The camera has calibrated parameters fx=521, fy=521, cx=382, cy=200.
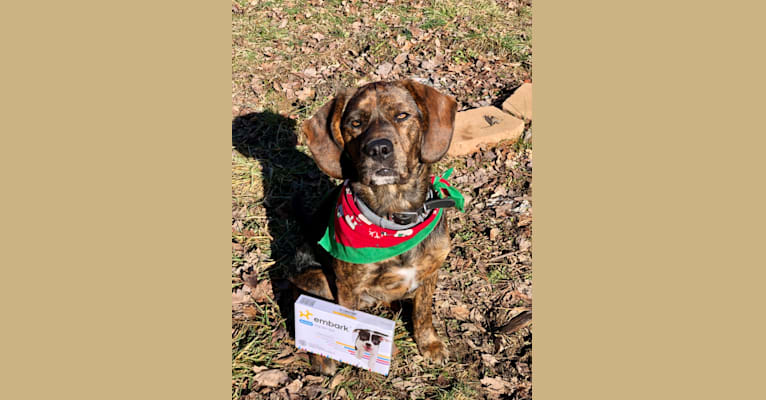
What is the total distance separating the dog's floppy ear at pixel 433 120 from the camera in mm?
3443

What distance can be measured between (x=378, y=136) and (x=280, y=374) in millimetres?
2141

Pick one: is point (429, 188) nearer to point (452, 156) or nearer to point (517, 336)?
point (517, 336)

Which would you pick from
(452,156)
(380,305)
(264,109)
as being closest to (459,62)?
(452,156)

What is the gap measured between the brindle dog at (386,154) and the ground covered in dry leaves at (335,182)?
876 millimetres

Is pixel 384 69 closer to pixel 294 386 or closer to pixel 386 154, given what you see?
pixel 386 154

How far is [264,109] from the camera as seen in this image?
707 cm

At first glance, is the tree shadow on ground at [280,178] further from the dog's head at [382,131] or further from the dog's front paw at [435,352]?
the dog's head at [382,131]

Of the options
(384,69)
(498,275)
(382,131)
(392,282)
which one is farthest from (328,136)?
(384,69)

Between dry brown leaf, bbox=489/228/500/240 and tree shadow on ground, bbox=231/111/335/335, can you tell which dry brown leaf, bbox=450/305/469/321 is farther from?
tree shadow on ground, bbox=231/111/335/335

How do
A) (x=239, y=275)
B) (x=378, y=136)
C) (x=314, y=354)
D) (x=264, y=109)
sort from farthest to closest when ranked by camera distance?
1. (x=264, y=109)
2. (x=239, y=275)
3. (x=314, y=354)
4. (x=378, y=136)

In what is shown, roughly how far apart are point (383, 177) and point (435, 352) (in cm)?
172

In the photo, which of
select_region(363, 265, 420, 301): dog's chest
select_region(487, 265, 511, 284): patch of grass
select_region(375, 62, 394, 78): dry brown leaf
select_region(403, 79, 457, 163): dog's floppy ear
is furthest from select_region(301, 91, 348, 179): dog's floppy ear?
select_region(375, 62, 394, 78): dry brown leaf

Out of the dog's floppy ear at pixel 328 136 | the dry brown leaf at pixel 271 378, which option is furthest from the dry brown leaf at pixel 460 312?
the dog's floppy ear at pixel 328 136

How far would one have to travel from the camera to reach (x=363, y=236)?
3408 millimetres
